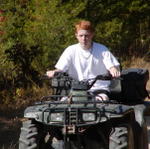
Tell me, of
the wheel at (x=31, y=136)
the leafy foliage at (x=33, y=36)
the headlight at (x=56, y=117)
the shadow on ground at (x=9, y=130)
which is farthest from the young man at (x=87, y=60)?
the leafy foliage at (x=33, y=36)

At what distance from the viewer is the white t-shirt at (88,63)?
6.37 meters

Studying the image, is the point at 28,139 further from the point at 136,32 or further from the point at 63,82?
the point at 136,32

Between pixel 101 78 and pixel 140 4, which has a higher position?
pixel 140 4

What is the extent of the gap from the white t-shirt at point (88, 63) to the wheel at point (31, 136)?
3.20ft

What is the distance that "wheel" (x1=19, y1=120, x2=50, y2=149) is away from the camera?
540 centimetres

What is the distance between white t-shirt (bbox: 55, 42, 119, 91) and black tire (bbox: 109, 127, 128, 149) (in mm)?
1015

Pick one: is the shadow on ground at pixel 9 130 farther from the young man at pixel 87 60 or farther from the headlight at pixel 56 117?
the headlight at pixel 56 117

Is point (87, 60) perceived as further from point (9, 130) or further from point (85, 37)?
point (9, 130)

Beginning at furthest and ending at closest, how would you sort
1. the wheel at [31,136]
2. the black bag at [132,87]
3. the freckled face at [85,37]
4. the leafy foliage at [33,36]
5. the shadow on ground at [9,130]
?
the leafy foliage at [33,36] < the shadow on ground at [9,130] < the black bag at [132,87] < the freckled face at [85,37] < the wheel at [31,136]

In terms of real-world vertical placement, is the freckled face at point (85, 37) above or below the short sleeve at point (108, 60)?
above

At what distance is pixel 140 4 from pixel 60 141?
10.0 m

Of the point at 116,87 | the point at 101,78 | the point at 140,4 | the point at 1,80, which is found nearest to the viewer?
the point at 101,78

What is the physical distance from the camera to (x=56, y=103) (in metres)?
5.62

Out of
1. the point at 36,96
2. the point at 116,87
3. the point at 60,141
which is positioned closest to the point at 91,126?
the point at 60,141
